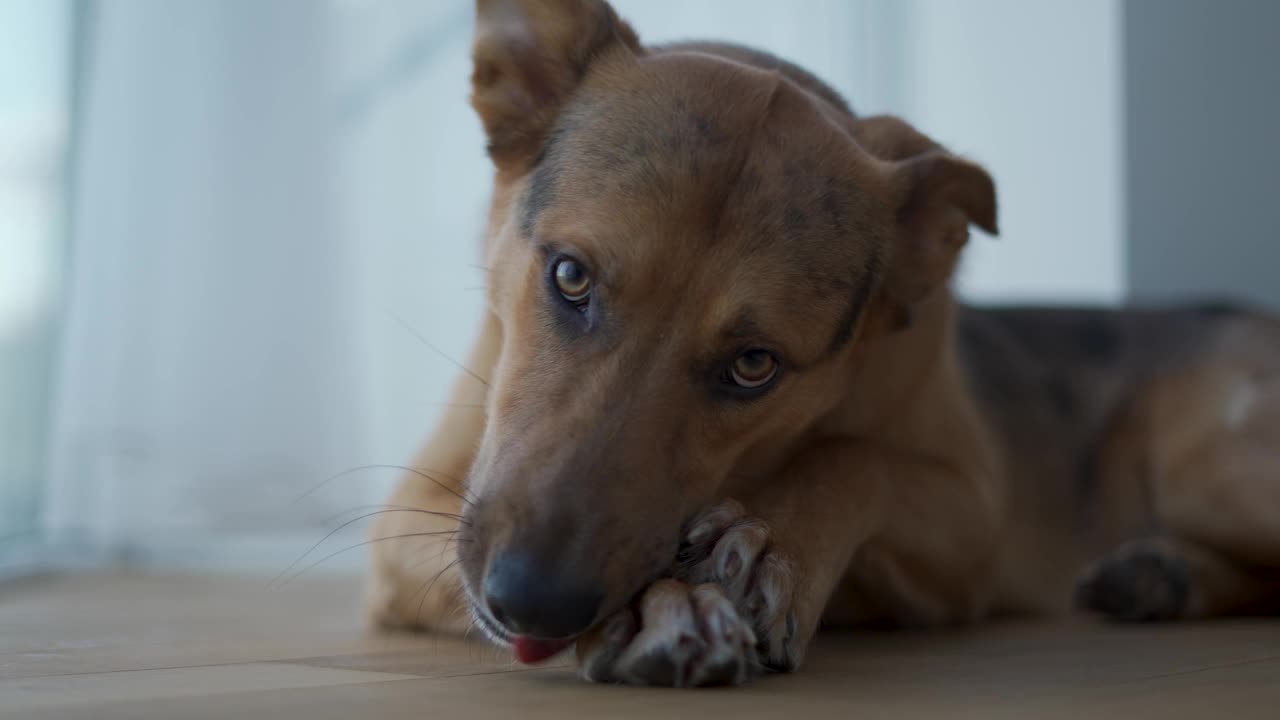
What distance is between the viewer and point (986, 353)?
3789mm

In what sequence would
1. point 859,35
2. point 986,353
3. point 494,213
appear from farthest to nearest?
point 859,35
point 986,353
point 494,213

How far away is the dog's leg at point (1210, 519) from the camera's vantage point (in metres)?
3.10

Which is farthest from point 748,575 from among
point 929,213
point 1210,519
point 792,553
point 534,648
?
point 1210,519

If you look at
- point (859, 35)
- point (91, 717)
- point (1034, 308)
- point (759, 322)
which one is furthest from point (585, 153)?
point (859, 35)

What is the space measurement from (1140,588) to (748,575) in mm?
1587

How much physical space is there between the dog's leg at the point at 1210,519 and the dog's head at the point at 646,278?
1.12 m

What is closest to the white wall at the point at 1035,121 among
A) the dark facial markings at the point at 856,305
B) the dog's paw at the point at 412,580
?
the dark facial markings at the point at 856,305

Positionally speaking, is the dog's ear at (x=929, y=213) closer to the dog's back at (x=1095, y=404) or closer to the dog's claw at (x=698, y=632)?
the dog's claw at (x=698, y=632)

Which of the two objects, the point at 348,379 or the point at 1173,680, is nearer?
the point at 1173,680

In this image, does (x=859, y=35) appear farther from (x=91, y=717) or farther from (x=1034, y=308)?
(x=91, y=717)

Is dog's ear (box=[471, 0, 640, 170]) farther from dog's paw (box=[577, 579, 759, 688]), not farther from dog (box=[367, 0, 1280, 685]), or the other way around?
dog's paw (box=[577, 579, 759, 688])

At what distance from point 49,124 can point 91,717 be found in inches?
128

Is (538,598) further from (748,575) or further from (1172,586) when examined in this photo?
(1172,586)

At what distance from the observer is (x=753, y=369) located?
6.75 feet
